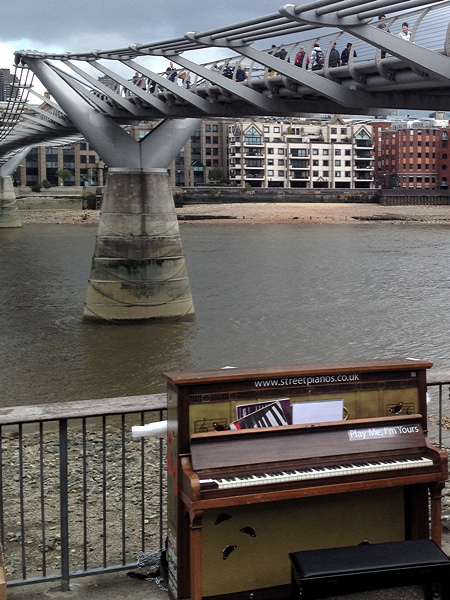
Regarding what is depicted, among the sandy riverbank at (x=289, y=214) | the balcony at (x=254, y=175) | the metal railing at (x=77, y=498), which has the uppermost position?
the balcony at (x=254, y=175)

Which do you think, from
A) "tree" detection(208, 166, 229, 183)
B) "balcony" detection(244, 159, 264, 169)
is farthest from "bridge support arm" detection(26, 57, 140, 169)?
"balcony" detection(244, 159, 264, 169)

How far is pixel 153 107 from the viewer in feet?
88.6

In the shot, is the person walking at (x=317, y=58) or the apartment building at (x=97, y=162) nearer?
the person walking at (x=317, y=58)

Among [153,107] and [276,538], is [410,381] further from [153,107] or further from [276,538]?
[153,107]

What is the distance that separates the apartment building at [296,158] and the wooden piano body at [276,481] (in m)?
121

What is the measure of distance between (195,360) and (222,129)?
113 m

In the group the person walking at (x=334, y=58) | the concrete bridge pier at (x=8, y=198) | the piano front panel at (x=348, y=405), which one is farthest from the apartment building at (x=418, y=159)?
the piano front panel at (x=348, y=405)

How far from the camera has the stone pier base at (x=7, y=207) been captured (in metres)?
79.0

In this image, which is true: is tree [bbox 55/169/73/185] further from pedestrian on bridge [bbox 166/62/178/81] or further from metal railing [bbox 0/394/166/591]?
metal railing [bbox 0/394/166/591]

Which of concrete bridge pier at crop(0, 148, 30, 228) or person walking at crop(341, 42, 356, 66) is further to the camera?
concrete bridge pier at crop(0, 148, 30, 228)

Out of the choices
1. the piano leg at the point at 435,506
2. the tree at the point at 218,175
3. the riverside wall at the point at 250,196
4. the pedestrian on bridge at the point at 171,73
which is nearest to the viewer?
the piano leg at the point at 435,506

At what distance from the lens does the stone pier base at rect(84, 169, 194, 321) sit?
86.1 ft

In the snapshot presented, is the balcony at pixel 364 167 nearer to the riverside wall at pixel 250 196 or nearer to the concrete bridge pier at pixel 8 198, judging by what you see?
the riverside wall at pixel 250 196

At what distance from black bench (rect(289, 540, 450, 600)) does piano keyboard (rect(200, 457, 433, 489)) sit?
37 cm
